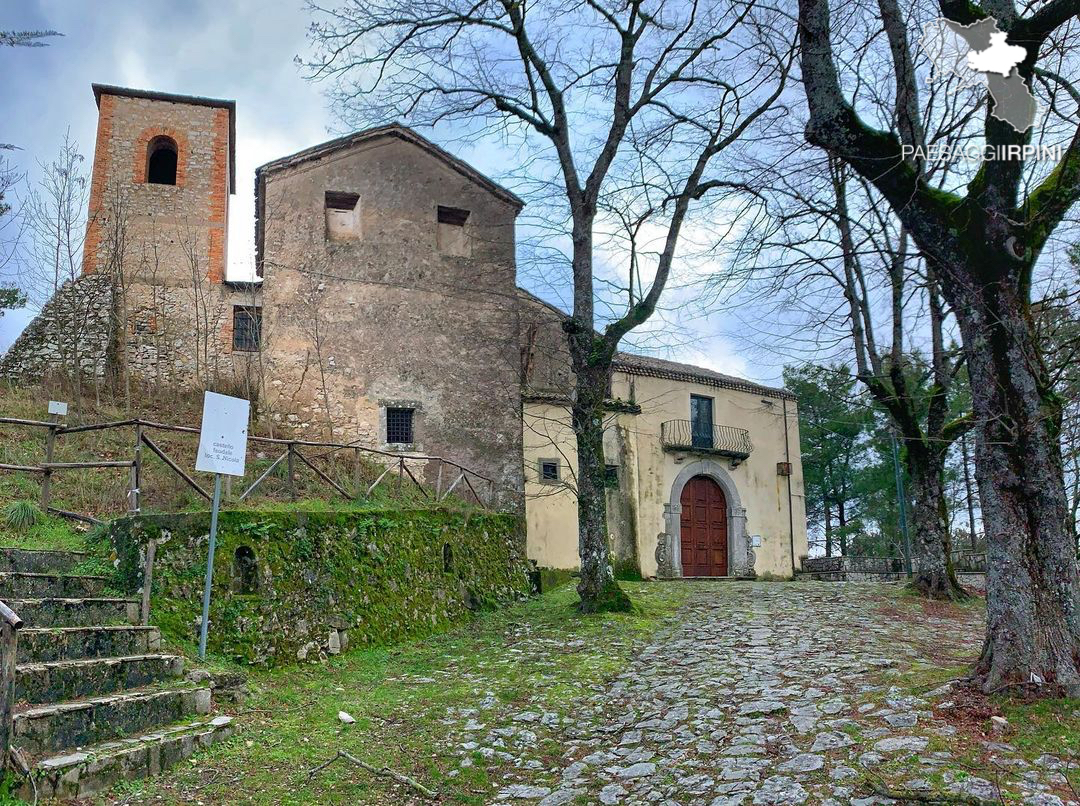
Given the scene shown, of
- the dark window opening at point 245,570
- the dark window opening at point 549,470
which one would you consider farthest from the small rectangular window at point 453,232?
the dark window opening at point 245,570

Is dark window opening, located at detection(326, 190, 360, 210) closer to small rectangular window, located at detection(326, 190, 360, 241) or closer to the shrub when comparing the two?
small rectangular window, located at detection(326, 190, 360, 241)

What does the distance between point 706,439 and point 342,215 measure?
12327mm

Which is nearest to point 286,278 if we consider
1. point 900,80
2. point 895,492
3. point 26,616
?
point 26,616

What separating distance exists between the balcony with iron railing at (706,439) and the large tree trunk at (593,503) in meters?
10.9

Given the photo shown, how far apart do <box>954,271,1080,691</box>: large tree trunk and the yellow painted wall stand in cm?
1018

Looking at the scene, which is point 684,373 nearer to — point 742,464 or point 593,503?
point 742,464

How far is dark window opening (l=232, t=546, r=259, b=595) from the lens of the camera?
843 cm

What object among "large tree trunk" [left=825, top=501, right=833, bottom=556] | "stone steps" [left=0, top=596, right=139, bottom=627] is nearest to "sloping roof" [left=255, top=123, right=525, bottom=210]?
"stone steps" [left=0, top=596, right=139, bottom=627]

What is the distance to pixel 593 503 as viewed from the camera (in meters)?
11.3

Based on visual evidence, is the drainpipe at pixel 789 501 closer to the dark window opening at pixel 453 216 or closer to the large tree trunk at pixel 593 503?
the dark window opening at pixel 453 216

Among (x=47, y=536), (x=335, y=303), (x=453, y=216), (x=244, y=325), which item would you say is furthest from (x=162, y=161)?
(x=47, y=536)

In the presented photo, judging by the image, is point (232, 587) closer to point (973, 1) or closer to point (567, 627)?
point (567, 627)

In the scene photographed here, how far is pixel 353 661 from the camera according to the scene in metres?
8.95

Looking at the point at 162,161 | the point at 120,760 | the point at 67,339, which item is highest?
the point at 162,161
